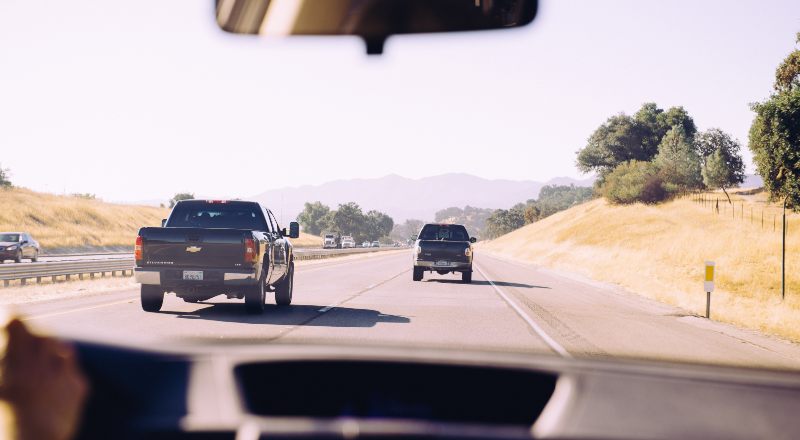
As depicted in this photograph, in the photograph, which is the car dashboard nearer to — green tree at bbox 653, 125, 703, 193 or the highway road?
the highway road

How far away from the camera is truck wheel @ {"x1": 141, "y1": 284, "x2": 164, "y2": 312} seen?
49.6 feet

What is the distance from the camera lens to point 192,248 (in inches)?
561

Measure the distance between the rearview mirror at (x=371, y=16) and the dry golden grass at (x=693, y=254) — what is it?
1323cm

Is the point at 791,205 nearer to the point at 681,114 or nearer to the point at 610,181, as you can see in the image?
the point at 610,181

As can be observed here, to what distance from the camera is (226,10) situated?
424 cm

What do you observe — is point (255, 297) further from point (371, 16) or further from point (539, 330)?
point (371, 16)

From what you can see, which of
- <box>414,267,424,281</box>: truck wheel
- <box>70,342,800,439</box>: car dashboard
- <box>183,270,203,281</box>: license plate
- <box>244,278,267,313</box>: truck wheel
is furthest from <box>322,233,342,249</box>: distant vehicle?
<box>70,342,800,439</box>: car dashboard

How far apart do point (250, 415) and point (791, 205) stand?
46.6 metres

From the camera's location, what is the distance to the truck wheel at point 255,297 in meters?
14.8

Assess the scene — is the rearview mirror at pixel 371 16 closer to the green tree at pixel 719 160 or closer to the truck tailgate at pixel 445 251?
the truck tailgate at pixel 445 251

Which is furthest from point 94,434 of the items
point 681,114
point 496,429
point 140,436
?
point 681,114

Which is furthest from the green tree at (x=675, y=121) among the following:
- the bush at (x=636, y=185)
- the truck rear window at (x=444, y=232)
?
the truck rear window at (x=444, y=232)

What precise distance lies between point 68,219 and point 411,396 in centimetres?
10568

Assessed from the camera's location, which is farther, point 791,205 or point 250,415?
point 791,205
